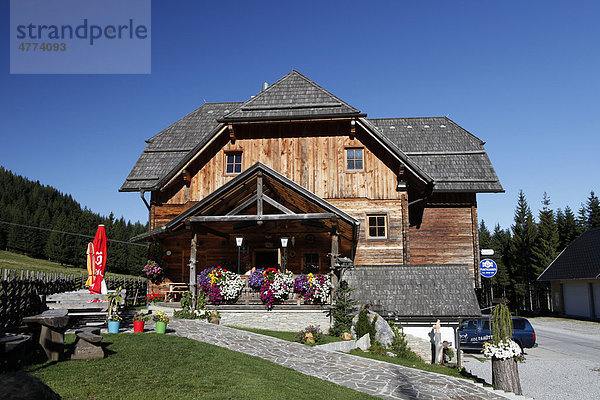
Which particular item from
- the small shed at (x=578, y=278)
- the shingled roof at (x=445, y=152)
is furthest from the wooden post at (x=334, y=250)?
the small shed at (x=578, y=278)

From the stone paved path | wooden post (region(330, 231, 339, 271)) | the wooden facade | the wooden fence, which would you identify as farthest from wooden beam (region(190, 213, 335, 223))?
the wooden fence

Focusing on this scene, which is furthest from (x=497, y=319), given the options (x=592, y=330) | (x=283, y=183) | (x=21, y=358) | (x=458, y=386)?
(x=592, y=330)

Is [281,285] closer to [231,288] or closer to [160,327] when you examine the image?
[231,288]

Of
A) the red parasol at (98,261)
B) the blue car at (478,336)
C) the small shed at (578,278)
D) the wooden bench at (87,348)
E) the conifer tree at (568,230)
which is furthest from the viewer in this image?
the conifer tree at (568,230)

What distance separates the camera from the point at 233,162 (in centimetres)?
2294

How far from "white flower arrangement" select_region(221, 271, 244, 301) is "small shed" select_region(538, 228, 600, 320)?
30.5 m

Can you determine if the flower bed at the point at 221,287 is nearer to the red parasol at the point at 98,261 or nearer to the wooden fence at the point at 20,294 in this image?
the red parasol at the point at 98,261

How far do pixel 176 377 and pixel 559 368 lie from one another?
47.4 feet

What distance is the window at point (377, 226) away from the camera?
72.0 feet

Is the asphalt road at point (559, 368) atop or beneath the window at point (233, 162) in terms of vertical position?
beneath

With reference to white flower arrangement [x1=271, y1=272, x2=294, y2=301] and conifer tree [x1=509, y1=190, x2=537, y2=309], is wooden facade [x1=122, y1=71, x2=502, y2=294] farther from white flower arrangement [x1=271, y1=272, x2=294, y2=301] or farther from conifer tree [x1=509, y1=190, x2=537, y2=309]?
conifer tree [x1=509, y1=190, x2=537, y2=309]

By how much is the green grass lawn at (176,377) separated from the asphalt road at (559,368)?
284 inches

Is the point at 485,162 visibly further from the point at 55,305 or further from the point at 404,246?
the point at 55,305

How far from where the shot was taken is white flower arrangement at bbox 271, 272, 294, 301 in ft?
54.9
